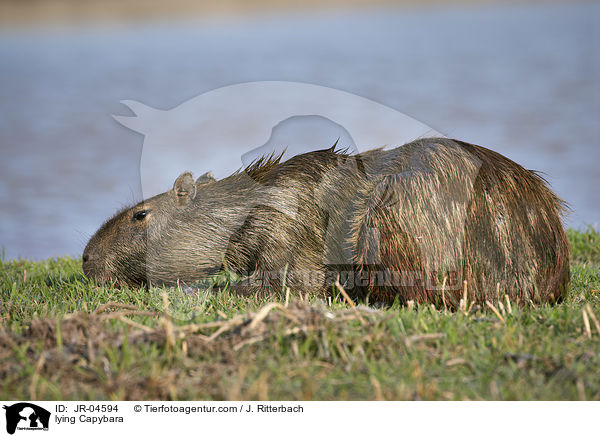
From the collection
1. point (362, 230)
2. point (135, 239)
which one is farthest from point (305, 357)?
point (135, 239)

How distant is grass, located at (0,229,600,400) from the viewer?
2.20 metres

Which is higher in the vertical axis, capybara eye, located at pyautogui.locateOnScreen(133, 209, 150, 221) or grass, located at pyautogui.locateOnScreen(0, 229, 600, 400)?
capybara eye, located at pyautogui.locateOnScreen(133, 209, 150, 221)

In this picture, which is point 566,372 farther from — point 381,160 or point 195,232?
point 195,232

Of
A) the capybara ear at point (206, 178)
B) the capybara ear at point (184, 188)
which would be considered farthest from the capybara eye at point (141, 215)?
the capybara ear at point (206, 178)

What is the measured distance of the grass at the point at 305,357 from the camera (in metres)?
2.20

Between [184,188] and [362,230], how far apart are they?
137 cm

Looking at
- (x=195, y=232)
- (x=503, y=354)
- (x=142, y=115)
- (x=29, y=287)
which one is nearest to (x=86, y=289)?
(x=29, y=287)

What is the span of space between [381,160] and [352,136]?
0.82ft

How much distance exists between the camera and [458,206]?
339 centimetres
